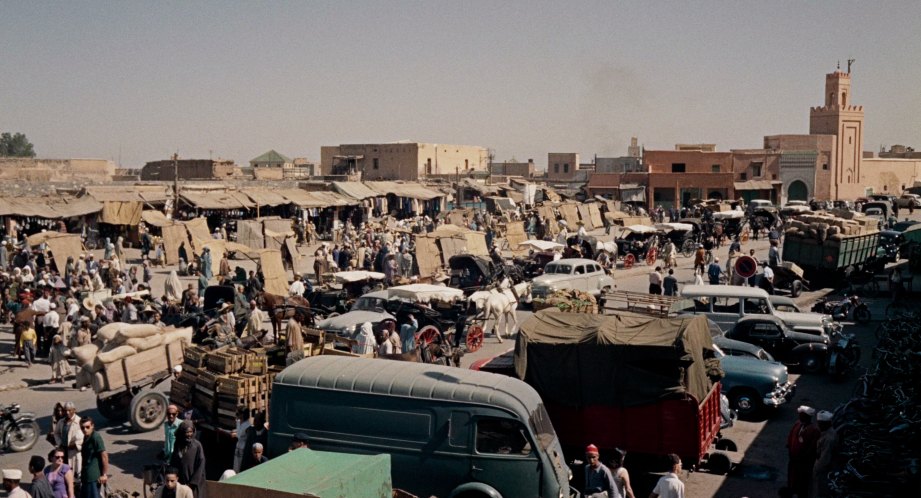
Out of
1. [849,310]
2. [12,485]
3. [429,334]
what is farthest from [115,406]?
[849,310]

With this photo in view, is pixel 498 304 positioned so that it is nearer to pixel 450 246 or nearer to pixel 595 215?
pixel 450 246

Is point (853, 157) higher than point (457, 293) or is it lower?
higher

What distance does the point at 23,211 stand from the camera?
3509 cm

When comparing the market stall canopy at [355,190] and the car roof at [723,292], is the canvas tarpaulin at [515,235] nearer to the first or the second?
the market stall canopy at [355,190]

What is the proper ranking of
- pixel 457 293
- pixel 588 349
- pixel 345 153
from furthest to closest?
pixel 345 153 < pixel 457 293 < pixel 588 349

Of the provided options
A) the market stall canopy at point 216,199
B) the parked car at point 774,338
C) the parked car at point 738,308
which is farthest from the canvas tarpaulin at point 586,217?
the parked car at point 774,338

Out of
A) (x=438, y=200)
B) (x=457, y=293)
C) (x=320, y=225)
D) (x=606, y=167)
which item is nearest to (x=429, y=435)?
(x=457, y=293)

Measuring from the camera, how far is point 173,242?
1383 inches

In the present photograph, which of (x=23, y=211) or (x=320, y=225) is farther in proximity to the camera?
(x=320, y=225)

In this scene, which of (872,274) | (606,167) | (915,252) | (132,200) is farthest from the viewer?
(606,167)

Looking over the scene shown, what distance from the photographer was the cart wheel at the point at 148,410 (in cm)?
1371

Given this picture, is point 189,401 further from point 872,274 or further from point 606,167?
point 606,167

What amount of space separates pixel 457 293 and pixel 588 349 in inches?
372

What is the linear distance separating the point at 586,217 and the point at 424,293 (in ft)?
112
